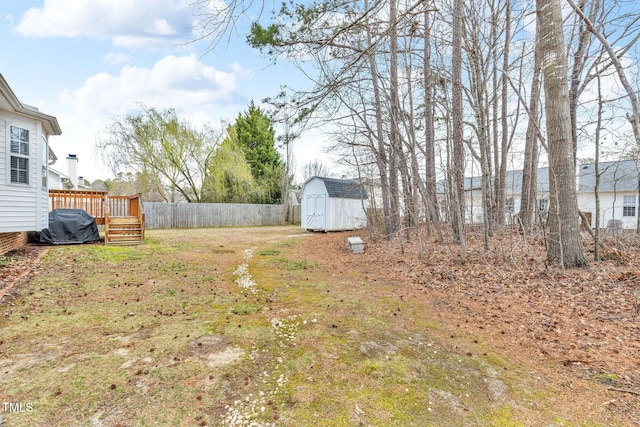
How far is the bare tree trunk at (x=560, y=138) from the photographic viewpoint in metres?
4.38

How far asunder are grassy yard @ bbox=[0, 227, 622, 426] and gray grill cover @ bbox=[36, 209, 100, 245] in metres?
4.91

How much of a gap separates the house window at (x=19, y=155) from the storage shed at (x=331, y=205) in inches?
391

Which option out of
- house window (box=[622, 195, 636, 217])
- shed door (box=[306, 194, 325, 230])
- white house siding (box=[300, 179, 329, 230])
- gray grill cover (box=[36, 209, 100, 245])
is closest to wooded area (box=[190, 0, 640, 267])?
white house siding (box=[300, 179, 329, 230])

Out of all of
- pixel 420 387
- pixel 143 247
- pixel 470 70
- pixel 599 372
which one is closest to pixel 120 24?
pixel 143 247

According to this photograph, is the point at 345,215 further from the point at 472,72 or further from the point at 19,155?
the point at 19,155

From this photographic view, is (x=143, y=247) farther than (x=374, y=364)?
Yes

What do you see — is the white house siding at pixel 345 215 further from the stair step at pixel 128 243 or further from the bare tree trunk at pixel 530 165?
the stair step at pixel 128 243

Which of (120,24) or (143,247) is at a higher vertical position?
(120,24)

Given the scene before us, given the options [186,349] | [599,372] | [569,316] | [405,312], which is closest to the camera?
[599,372]

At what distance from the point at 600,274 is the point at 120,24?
870 cm

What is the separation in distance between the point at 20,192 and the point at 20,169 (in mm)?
533

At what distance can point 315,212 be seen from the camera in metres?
14.6

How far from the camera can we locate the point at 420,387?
2021 mm

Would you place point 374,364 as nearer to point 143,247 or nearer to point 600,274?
point 600,274
